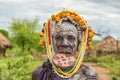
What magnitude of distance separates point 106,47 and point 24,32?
7.51 meters

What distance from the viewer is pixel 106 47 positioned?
2777cm

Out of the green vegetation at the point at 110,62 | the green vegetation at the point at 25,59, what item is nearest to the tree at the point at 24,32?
the green vegetation at the point at 25,59

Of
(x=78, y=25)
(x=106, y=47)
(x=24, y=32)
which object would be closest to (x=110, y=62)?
(x=106, y=47)

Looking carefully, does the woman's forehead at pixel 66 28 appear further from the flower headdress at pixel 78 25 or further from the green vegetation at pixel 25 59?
the green vegetation at pixel 25 59

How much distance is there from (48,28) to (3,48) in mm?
28257

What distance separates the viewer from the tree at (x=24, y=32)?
105ft

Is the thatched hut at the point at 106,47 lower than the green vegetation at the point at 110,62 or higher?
higher

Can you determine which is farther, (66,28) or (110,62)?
(110,62)

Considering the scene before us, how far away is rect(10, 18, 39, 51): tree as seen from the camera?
105ft

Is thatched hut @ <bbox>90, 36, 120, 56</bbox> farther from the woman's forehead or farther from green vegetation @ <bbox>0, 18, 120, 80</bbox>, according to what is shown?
the woman's forehead

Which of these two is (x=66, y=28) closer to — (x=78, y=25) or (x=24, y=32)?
(x=78, y=25)

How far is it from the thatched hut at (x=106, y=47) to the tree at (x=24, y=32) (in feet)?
16.1

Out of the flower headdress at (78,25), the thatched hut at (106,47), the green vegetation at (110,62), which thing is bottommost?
the green vegetation at (110,62)

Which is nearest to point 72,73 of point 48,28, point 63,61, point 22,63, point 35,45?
point 63,61
